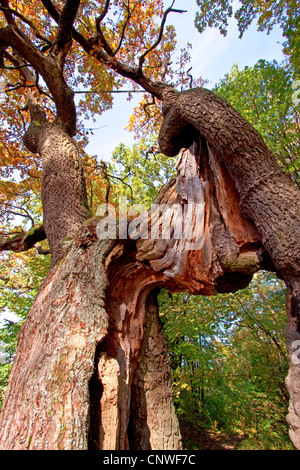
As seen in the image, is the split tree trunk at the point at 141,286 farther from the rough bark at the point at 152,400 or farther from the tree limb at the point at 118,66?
the tree limb at the point at 118,66

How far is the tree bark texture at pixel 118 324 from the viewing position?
4.64 feet

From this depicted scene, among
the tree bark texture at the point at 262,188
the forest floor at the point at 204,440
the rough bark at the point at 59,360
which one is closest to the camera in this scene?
the rough bark at the point at 59,360

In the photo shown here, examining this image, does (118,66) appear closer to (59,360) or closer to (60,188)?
(60,188)

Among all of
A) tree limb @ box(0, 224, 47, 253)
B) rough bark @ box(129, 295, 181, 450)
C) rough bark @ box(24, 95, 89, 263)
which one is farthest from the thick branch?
rough bark @ box(129, 295, 181, 450)

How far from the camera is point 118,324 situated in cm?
208

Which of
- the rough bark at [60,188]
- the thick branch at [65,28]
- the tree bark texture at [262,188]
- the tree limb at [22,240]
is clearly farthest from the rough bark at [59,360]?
the thick branch at [65,28]

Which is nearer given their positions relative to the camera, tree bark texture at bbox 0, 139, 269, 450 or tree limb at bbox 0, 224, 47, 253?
tree bark texture at bbox 0, 139, 269, 450

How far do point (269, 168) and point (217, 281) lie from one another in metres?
1.04

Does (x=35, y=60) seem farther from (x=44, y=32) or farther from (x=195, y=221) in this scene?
(x=195, y=221)

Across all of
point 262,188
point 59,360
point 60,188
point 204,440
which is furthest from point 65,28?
point 204,440

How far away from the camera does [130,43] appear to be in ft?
18.5

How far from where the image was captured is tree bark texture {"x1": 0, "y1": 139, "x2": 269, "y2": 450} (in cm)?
141

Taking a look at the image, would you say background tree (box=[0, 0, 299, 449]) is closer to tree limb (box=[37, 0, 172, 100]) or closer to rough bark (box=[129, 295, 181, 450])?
rough bark (box=[129, 295, 181, 450])
